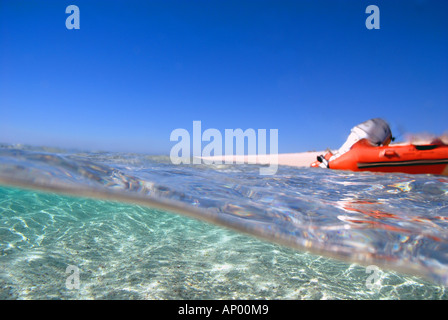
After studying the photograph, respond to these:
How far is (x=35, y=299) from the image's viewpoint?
2.07 m

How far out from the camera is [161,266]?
283 centimetres

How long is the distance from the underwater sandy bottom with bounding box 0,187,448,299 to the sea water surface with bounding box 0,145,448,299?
15 mm

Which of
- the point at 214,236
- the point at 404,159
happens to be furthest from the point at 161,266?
the point at 404,159

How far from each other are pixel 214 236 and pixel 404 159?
21.2ft

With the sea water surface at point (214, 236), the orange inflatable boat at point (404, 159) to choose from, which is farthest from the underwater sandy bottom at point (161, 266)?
the orange inflatable boat at point (404, 159)

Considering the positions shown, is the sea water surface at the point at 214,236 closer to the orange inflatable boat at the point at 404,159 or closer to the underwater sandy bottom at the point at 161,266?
the underwater sandy bottom at the point at 161,266

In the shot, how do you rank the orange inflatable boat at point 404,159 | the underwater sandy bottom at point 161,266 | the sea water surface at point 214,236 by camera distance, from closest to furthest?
the underwater sandy bottom at point 161,266 < the sea water surface at point 214,236 < the orange inflatable boat at point 404,159

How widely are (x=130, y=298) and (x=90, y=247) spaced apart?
1.56 m

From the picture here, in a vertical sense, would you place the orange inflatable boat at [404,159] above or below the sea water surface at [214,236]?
above

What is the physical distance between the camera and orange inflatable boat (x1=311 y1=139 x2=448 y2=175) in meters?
6.75

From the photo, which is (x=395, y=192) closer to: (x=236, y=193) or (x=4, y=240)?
(x=236, y=193)

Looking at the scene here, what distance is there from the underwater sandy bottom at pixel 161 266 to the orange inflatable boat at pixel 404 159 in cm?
531

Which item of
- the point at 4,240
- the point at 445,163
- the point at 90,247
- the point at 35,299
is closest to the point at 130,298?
the point at 35,299

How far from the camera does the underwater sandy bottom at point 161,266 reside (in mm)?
2307
